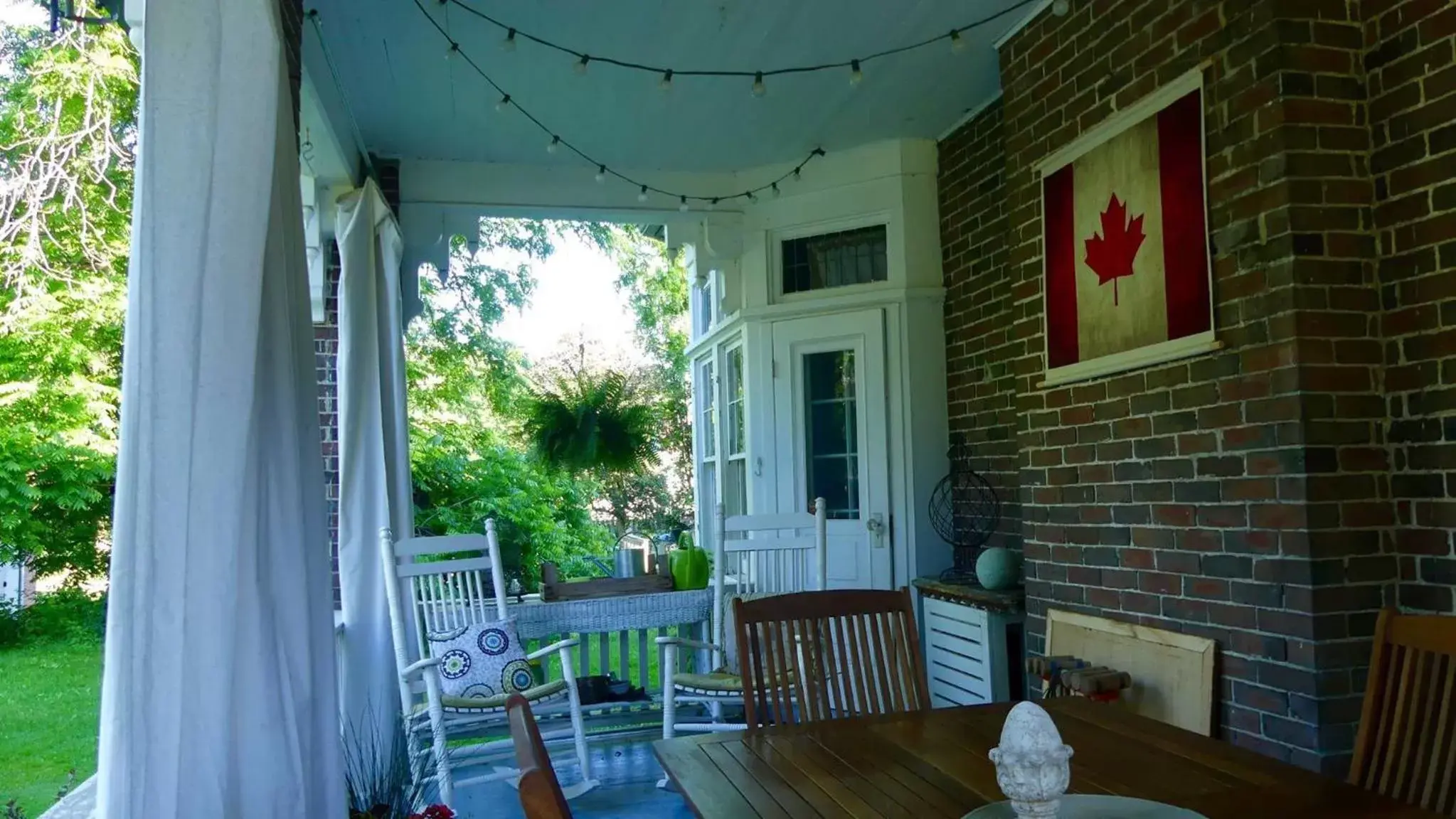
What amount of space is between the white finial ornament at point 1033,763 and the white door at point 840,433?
343 centimetres

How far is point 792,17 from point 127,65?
3773 millimetres

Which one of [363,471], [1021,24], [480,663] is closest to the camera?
[1021,24]

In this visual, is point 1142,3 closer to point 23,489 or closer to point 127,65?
point 127,65

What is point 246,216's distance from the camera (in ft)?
5.10

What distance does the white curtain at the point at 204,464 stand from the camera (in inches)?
54.9

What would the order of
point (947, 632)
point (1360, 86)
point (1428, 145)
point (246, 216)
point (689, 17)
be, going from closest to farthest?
1. point (246, 216)
2. point (1428, 145)
3. point (1360, 86)
4. point (689, 17)
5. point (947, 632)

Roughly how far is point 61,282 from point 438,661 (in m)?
3.60

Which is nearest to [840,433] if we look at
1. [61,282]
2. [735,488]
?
[735,488]

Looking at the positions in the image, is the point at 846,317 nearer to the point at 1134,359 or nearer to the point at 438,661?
the point at 1134,359

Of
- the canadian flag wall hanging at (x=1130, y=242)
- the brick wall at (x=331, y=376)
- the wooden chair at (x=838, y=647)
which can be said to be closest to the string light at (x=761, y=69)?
the canadian flag wall hanging at (x=1130, y=242)

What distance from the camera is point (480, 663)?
3.75m

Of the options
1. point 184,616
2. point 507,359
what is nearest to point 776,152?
point 184,616

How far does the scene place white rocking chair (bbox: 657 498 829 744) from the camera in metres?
3.86

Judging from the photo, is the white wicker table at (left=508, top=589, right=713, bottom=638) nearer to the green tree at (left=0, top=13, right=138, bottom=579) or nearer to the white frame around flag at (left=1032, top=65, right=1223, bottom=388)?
the white frame around flag at (left=1032, top=65, right=1223, bottom=388)
